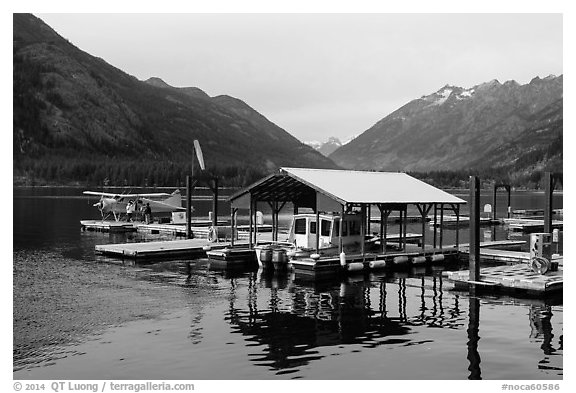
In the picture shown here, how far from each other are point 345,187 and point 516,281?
39.6 feet

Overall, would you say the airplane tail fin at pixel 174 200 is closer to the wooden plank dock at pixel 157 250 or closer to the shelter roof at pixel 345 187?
the wooden plank dock at pixel 157 250

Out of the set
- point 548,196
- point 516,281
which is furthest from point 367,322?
point 548,196

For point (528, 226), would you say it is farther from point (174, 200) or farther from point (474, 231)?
point (474, 231)

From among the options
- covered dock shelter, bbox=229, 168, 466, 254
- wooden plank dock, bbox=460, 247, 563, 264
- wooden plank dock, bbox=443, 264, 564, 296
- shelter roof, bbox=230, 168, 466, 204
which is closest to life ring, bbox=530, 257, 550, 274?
wooden plank dock, bbox=443, 264, 564, 296

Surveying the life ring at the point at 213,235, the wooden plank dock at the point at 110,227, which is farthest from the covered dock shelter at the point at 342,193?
the wooden plank dock at the point at 110,227

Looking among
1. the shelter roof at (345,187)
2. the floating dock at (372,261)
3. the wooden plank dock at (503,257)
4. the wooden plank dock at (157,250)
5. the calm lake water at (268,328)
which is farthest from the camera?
the wooden plank dock at (157,250)

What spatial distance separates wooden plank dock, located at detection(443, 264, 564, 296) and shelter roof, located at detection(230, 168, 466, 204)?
7.49 m

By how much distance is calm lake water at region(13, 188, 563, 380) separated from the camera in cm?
2059

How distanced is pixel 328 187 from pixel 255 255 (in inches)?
302

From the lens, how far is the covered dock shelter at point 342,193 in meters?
38.7

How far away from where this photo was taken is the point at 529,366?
20984 mm

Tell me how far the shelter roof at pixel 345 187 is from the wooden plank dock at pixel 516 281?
7.49 meters

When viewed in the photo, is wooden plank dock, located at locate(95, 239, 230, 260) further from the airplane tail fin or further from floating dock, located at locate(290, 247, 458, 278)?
the airplane tail fin

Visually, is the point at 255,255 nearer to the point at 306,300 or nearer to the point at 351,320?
the point at 306,300
